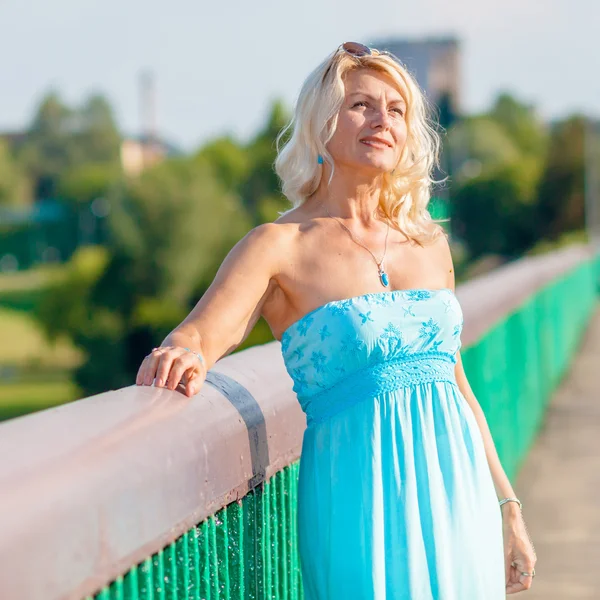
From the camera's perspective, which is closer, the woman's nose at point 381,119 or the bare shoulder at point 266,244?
the bare shoulder at point 266,244

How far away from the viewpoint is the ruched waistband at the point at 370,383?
8.43ft

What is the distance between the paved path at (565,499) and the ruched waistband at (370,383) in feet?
8.54

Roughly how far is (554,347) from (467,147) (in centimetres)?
11086

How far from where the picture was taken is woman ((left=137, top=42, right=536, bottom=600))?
8.25ft

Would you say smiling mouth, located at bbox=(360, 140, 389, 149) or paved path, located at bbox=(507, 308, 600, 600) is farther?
paved path, located at bbox=(507, 308, 600, 600)

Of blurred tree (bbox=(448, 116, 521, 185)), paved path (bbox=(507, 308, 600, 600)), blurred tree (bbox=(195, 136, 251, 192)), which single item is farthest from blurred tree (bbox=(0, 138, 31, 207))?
paved path (bbox=(507, 308, 600, 600))

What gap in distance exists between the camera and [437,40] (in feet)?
372

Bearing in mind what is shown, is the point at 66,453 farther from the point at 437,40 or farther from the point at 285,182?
the point at 437,40

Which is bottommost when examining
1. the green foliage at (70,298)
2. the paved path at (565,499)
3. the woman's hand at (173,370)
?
the green foliage at (70,298)

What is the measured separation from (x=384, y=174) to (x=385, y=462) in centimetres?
67

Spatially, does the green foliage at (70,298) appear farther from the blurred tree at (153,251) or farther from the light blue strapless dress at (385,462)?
the light blue strapless dress at (385,462)

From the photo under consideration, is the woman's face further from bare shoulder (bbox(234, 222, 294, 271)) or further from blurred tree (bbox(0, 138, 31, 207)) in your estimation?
blurred tree (bbox(0, 138, 31, 207))

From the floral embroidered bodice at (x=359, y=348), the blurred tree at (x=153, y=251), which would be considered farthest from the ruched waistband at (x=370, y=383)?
the blurred tree at (x=153, y=251)

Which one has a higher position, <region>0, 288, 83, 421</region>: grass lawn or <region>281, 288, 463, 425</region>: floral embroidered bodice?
<region>281, 288, 463, 425</region>: floral embroidered bodice
